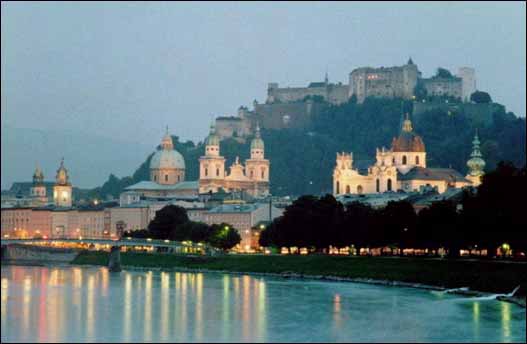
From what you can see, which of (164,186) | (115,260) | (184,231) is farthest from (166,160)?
(115,260)

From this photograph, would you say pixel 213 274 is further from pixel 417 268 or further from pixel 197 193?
pixel 197 193

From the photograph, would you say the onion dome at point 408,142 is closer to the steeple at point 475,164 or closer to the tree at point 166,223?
the steeple at point 475,164

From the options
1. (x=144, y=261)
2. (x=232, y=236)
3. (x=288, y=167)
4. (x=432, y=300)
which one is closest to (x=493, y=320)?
(x=432, y=300)

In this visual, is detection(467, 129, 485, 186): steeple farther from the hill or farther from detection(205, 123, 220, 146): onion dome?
detection(205, 123, 220, 146): onion dome

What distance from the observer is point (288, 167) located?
157500 millimetres

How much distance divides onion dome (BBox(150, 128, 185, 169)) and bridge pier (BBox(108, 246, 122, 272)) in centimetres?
6019

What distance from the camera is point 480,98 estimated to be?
155 metres

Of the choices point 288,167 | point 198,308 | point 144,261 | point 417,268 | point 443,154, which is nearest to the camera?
point 198,308

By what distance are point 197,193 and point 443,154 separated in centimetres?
2203

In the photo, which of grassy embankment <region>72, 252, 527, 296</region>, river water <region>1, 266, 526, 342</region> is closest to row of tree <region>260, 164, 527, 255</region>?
grassy embankment <region>72, 252, 527, 296</region>

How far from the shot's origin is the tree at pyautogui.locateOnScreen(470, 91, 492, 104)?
155 meters

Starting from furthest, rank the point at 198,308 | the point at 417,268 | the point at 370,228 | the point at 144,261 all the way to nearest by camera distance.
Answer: the point at 144,261
the point at 370,228
the point at 417,268
the point at 198,308

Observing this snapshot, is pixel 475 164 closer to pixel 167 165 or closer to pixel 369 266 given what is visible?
pixel 167 165

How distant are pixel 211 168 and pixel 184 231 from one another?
128ft
